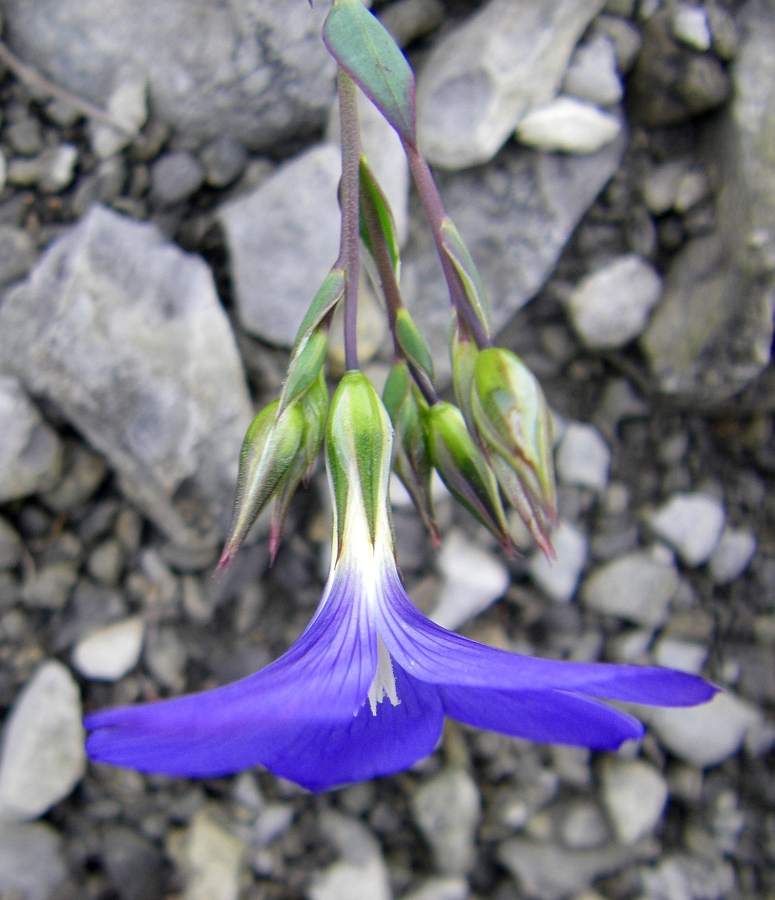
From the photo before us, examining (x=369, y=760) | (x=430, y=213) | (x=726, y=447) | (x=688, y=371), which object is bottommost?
(x=726, y=447)

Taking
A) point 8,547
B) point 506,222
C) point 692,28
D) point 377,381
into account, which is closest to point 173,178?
point 377,381

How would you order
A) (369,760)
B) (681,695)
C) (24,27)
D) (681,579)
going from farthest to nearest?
1. (681,579)
2. (24,27)
3. (369,760)
4. (681,695)

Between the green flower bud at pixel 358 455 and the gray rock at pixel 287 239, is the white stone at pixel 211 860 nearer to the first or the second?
the green flower bud at pixel 358 455

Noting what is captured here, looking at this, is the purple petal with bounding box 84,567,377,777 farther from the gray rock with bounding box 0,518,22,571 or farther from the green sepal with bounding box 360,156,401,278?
the gray rock with bounding box 0,518,22,571

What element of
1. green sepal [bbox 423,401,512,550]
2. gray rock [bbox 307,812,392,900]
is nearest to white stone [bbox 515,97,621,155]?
green sepal [bbox 423,401,512,550]

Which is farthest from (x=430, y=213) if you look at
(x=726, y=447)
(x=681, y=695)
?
(x=726, y=447)

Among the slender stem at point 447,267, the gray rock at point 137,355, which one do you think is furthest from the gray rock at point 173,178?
→ the slender stem at point 447,267

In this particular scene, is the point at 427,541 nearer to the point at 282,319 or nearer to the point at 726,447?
the point at 282,319
